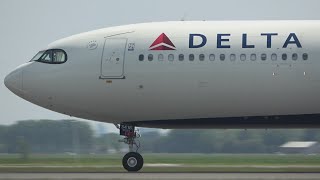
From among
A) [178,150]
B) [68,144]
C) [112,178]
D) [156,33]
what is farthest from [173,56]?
[178,150]

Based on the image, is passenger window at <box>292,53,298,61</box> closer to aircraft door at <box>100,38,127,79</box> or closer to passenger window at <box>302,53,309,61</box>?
passenger window at <box>302,53,309,61</box>

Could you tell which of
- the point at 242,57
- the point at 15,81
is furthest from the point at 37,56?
the point at 242,57

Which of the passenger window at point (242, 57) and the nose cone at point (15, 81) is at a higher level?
the passenger window at point (242, 57)

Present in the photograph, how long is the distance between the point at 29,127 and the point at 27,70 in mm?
26413

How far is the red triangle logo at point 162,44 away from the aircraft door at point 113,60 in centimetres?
120

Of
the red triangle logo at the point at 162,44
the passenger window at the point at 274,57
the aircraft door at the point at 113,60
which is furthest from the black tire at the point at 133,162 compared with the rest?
the passenger window at the point at 274,57

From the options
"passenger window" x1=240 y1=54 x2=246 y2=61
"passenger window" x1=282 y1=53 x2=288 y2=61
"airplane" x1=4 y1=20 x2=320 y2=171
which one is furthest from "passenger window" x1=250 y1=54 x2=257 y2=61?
"passenger window" x1=282 y1=53 x2=288 y2=61

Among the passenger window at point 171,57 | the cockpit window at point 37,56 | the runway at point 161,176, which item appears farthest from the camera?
the cockpit window at point 37,56

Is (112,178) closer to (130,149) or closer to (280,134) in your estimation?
(130,149)

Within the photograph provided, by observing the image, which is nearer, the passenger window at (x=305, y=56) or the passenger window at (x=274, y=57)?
the passenger window at (x=305, y=56)

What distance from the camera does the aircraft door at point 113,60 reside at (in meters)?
39.4

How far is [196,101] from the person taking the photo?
128ft

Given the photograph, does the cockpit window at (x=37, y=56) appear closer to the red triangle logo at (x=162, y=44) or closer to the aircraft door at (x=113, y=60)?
the aircraft door at (x=113, y=60)

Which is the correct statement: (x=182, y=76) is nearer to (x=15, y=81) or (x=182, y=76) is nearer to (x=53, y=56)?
(x=53, y=56)
